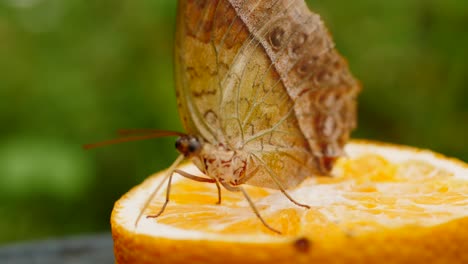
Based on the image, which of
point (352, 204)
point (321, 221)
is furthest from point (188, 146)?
point (352, 204)

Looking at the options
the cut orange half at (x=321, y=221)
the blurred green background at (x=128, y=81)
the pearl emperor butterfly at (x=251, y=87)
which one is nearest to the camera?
the cut orange half at (x=321, y=221)

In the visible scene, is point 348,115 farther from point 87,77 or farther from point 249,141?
point 87,77

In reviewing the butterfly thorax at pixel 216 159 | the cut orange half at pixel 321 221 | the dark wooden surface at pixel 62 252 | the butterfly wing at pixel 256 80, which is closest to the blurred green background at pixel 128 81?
the dark wooden surface at pixel 62 252

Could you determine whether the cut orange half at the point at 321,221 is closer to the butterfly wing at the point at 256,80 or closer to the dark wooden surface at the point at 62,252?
the butterfly wing at the point at 256,80

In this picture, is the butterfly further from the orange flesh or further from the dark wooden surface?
the dark wooden surface

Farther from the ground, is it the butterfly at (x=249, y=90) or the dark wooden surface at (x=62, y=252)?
the butterfly at (x=249, y=90)

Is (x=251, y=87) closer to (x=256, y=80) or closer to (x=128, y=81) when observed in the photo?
(x=256, y=80)

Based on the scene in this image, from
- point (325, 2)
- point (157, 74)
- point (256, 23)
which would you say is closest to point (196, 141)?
point (256, 23)

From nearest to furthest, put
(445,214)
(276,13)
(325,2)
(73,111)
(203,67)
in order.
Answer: (445,214) < (203,67) < (276,13) < (73,111) < (325,2)
